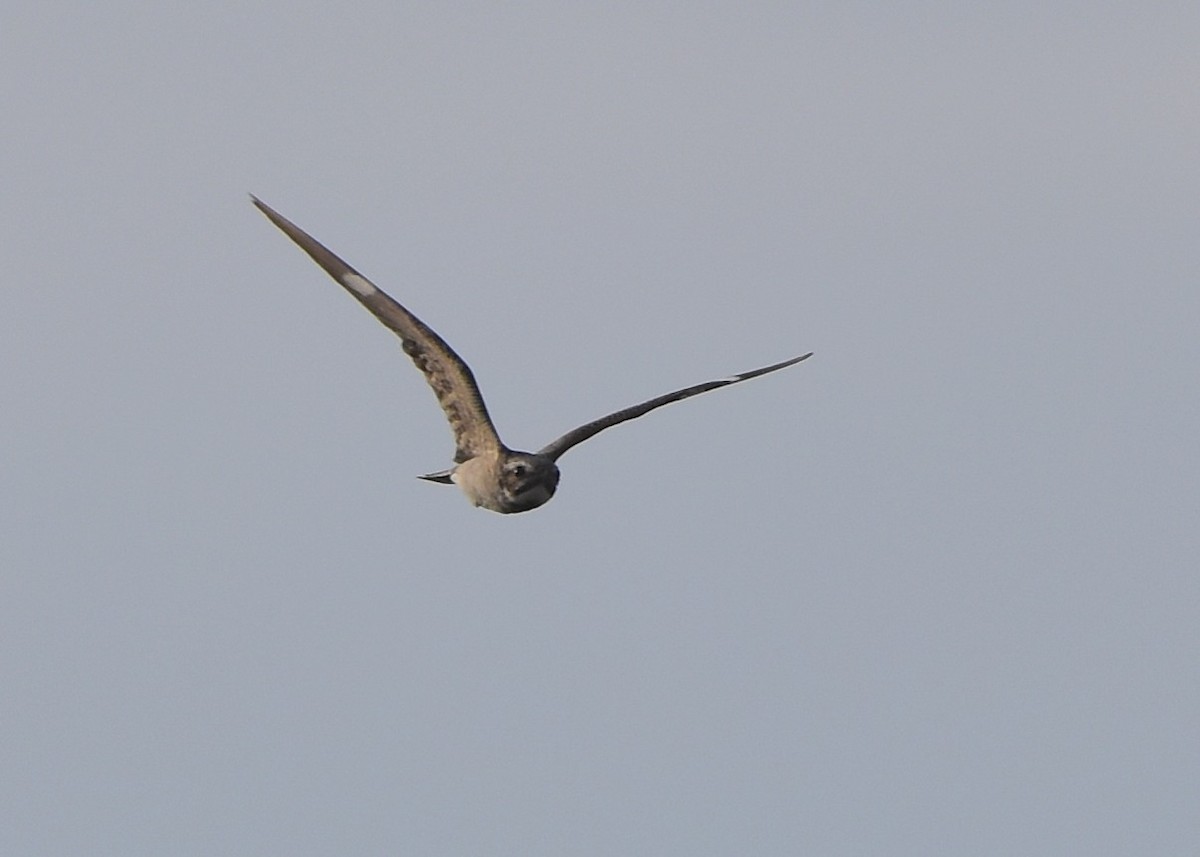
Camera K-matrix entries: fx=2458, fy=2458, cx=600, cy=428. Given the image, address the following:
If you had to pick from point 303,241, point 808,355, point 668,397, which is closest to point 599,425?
point 668,397

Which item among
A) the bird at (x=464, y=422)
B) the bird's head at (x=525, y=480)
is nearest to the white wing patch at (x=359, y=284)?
the bird at (x=464, y=422)

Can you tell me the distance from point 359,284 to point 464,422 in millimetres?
2797

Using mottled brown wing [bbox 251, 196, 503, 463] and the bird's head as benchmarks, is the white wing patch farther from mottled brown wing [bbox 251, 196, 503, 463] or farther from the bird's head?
the bird's head

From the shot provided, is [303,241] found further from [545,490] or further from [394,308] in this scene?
[545,490]

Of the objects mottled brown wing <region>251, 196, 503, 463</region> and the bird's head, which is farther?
the bird's head

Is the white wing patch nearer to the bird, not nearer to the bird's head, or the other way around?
the bird

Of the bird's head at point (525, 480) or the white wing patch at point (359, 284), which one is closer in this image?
the white wing patch at point (359, 284)

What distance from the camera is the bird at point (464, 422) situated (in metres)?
26.0

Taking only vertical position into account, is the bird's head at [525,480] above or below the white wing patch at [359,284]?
below

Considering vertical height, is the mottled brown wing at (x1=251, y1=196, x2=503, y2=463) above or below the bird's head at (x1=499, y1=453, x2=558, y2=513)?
above

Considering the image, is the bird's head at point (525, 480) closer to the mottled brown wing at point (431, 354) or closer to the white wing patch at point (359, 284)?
the mottled brown wing at point (431, 354)

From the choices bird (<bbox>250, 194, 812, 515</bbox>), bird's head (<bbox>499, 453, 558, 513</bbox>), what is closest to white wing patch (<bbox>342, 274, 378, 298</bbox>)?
bird (<bbox>250, 194, 812, 515</bbox>)

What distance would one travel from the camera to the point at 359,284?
2605cm

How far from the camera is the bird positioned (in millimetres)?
26047
